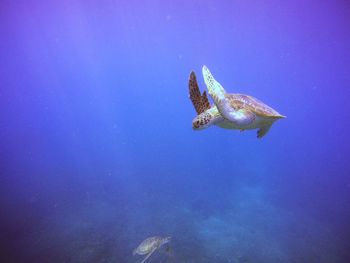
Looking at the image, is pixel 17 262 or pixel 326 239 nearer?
pixel 17 262

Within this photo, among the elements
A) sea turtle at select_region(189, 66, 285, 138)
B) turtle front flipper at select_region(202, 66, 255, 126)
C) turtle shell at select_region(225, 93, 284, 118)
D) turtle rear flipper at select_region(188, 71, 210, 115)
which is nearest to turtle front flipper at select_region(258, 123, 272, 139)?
sea turtle at select_region(189, 66, 285, 138)

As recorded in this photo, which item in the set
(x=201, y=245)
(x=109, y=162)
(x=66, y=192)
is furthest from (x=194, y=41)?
(x=201, y=245)

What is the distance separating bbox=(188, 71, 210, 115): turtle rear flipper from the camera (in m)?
3.83

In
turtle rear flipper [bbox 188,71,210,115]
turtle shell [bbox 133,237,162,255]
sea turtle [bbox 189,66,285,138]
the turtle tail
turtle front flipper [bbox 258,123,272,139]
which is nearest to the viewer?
the turtle tail

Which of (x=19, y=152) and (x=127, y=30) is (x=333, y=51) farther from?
(x=19, y=152)

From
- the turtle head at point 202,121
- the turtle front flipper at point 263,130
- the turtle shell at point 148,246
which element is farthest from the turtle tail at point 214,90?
the turtle shell at point 148,246

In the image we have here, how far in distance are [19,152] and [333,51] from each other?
56.6m

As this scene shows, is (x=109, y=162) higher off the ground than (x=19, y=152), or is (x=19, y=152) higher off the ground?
(x=19, y=152)

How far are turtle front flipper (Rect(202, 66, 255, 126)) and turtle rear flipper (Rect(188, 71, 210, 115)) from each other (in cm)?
47

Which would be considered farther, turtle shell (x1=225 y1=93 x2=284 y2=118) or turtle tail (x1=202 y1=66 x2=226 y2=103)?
turtle shell (x1=225 y1=93 x2=284 y2=118)

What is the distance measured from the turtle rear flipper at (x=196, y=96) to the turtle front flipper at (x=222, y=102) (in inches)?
18.7

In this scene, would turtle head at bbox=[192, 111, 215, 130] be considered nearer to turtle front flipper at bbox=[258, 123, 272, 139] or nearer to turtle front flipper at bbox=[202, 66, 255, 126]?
turtle front flipper at bbox=[202, 66, 255, 126]

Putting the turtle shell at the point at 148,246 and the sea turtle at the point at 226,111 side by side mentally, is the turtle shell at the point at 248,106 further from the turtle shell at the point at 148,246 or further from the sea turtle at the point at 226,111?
the turtle shell at the point at 148,246

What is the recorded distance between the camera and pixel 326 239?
9750 mm
